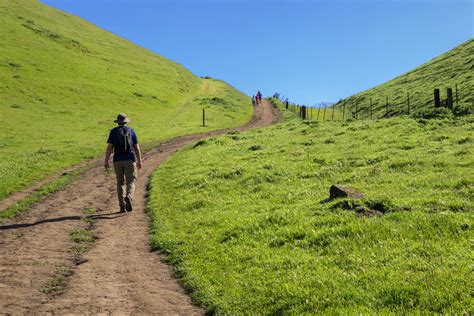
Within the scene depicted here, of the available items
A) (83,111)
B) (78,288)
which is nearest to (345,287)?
(78,288)

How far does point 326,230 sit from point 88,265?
5499mm

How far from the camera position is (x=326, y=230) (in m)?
10.5

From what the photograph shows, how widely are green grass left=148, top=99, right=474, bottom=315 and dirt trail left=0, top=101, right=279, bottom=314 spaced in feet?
1.94

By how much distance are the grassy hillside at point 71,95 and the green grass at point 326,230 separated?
967cm

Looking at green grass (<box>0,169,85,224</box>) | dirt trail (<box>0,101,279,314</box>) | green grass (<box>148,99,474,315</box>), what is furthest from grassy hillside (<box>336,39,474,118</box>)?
green grass (<box>0,169,85,224</box>)

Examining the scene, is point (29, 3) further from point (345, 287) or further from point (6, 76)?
point (345, 287)

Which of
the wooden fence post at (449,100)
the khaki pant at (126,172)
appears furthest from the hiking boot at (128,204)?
A: the wooden fence post at (449,100)

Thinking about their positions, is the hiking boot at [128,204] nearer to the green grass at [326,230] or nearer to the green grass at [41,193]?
the green grass at [326,230]

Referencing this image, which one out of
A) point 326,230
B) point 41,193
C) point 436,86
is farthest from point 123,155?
point 436,86

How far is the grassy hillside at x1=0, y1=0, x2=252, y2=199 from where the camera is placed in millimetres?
32469

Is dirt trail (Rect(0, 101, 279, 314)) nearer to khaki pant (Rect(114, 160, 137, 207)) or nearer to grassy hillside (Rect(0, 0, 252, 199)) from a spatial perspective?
khaki pant (Rect(114, 160, 137, 207))

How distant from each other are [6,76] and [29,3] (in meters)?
55.2

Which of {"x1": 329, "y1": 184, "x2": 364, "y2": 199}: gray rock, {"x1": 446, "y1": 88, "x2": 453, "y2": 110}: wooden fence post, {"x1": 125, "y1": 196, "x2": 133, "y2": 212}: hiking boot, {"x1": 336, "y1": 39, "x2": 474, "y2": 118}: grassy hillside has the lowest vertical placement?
{"x1": 125, "y1": 196, "x2": 133, "y2": 212}: hiking boot

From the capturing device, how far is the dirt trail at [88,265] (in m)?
7.93
